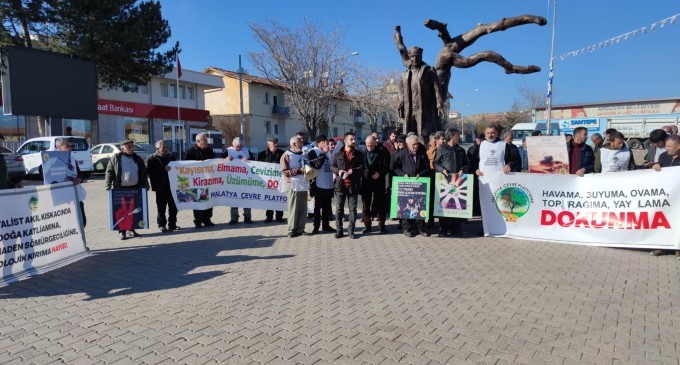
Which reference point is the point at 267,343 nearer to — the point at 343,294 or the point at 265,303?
the point at 265,303

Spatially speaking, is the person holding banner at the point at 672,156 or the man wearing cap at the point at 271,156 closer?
the person holding banner at the point at 672,156

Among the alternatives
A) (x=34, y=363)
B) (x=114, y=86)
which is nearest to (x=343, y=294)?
(x=34, y=363)

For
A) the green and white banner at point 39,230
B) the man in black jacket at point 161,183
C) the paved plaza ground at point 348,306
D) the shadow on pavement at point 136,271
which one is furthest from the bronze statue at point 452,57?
the green and white banner at point 39,230

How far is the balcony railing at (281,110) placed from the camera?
167 feet

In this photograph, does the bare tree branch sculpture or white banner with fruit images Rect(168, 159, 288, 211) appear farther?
the bare tree branch sculpture

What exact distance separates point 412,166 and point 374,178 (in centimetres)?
75

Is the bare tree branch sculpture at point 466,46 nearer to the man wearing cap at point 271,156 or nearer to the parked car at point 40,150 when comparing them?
the man wearing cap at point 271,156

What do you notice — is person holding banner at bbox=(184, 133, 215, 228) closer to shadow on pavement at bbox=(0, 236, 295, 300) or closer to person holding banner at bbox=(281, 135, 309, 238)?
shadow on pavement at bbox=(0, 236, 295, 300)

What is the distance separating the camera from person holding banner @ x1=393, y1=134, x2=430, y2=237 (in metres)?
8.05

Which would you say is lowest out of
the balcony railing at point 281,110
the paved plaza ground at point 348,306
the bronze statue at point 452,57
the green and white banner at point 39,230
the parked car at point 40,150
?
the paved plaza ground at point 348,306

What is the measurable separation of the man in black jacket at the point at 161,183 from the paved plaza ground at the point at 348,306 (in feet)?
4.88

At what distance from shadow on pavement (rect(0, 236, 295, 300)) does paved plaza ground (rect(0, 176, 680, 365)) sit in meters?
0.03

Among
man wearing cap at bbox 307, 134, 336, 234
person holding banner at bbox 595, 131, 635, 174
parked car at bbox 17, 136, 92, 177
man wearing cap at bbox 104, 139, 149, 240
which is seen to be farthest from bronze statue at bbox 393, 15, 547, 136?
parked car at bbox 17, 136, 92, 177

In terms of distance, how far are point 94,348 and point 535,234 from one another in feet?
22.2
